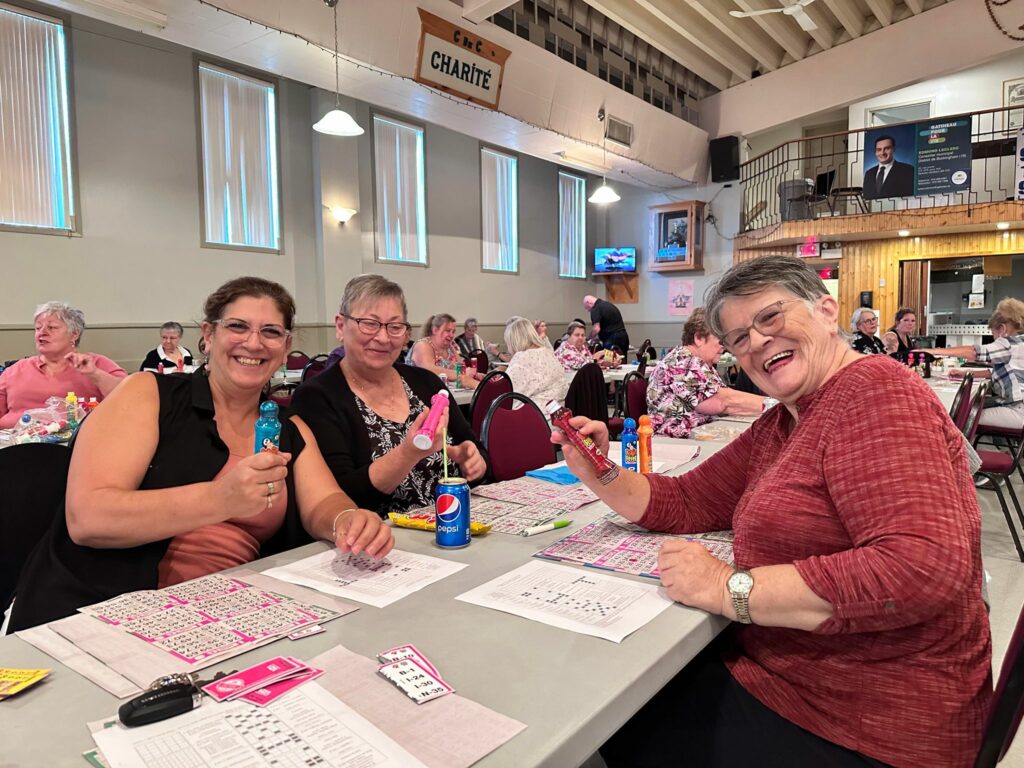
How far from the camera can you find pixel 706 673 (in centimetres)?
140

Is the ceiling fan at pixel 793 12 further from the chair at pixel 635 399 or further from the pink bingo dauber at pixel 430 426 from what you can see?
the pink bingo dauber at pixel 430 426

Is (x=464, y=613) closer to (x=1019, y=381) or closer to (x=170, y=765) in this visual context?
(x=170, y=765)

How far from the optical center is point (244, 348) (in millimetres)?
1632

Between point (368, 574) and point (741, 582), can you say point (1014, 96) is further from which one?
point (368, 574)

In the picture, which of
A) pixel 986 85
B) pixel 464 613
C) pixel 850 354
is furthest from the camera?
pixel 986 85

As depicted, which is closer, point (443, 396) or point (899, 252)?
point (443, 396)

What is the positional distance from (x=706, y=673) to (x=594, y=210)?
13425 mm

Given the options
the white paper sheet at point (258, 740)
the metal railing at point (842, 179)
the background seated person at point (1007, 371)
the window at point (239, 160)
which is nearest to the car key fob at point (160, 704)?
the white paper sheet at point (258, 740)

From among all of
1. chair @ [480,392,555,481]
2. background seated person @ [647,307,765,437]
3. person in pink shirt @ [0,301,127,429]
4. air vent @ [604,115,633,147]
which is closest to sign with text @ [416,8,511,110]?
air vent @ [604,115,633,147]

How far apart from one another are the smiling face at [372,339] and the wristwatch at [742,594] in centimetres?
134

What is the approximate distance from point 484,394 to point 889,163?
27.7 feet

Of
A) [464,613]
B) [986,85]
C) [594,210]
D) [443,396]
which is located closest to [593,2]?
[594,210]

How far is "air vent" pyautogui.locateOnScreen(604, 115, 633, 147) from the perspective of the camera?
31.3 feet

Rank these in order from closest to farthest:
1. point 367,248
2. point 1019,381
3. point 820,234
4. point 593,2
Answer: point 1019,381 → point 593,2 → point 367,248 → point 820,234
